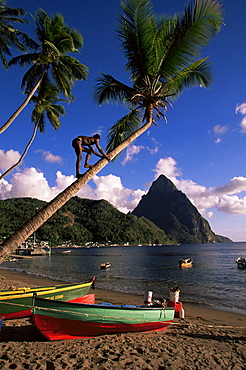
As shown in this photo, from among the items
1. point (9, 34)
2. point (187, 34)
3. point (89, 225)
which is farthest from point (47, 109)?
point (89, 225)

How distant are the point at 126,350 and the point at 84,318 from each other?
4.01 feet

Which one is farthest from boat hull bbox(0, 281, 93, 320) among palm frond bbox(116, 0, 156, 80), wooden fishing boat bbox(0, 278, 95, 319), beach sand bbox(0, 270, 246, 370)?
palm frond bbox(116, 0, 156, 80)

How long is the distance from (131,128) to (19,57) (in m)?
7.10

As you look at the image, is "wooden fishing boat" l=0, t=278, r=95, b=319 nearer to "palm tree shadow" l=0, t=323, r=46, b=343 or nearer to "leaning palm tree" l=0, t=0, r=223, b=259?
"palm tree shadow" l=0, t=323, r=46, b=343

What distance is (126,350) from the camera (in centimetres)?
544

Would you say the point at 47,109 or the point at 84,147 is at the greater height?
the point at 47,109

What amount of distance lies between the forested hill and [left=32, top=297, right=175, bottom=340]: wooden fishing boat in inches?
4381

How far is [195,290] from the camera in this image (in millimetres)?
17812

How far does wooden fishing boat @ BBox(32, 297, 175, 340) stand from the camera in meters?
5.69

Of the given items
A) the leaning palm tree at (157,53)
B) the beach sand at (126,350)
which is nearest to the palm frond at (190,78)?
the leaning palm tree at (157,53)

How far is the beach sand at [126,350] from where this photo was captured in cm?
479

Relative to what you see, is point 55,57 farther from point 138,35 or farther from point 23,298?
point 23,298

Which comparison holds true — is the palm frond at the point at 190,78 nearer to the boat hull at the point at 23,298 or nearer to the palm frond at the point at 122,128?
the palm frond at the point at 122,128

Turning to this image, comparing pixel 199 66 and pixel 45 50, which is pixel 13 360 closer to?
pixel 199 66
